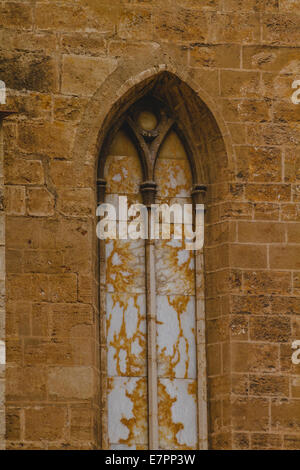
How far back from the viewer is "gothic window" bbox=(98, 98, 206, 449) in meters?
17.1

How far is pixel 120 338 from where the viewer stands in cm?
1722

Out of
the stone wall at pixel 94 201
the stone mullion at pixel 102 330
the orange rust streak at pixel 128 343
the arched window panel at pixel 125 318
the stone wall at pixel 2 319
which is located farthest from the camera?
the orange rust streak at pixel 128 343

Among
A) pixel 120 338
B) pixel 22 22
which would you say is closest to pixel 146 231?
pixel 120 338

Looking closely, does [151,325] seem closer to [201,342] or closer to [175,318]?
[175,318]

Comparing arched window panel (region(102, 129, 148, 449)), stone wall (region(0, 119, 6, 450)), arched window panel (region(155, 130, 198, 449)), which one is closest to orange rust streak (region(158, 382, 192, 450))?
arched window panel (region(155, 130, 198, 449))

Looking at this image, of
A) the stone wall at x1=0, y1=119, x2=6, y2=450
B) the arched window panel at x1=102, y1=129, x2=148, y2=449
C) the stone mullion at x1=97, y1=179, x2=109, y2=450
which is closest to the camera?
the stone wall at x1=0, y1=119, x2=6, y2=450

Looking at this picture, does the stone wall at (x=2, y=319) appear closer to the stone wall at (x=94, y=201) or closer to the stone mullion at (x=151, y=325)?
the stone wall at (x=94, y=201)

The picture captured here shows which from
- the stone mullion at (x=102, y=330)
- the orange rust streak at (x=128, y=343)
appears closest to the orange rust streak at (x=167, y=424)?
the orange rust streak at (x=128, y=343)

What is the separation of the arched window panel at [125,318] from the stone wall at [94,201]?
36 centimetres

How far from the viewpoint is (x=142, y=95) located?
17609mm

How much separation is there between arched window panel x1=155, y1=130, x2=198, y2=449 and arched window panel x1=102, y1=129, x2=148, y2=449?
0.54 ft

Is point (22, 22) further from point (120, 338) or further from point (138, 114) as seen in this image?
point (120, 338)

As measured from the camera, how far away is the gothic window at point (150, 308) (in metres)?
17.1

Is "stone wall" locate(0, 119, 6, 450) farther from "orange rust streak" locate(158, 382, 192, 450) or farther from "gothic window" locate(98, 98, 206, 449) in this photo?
"orange rust streak" locate(158, 382, 192, 450)
